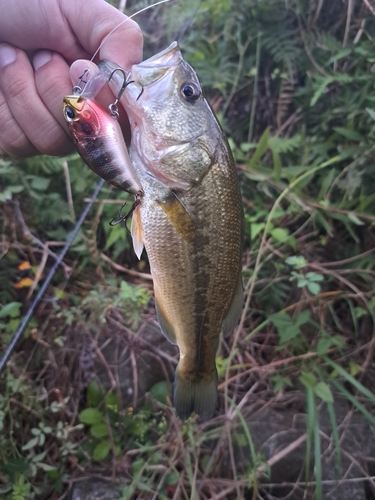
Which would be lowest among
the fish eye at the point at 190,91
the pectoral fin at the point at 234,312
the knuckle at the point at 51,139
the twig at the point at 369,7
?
the pectoral fin at the point at 234,312

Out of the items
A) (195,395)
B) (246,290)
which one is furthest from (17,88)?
(246,290)

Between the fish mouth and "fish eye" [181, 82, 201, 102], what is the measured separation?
6 centimetres

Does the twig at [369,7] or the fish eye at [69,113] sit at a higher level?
the fish eye at [69,113]

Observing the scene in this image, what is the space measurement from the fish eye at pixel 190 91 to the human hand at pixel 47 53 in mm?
206

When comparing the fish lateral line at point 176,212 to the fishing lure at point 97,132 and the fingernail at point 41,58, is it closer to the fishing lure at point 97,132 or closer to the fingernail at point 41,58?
the fishing lure at point 97,132

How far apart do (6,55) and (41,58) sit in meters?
0.11

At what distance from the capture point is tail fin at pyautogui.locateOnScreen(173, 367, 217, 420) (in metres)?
1.41

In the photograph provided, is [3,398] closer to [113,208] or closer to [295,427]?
[113,208]

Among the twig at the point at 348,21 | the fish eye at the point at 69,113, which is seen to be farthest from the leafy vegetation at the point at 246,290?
the fish eye at the point at 69,113

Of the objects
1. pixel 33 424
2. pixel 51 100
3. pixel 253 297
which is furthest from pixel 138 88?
pixel 33 424

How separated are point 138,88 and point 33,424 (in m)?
1.72

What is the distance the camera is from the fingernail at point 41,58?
139 cm

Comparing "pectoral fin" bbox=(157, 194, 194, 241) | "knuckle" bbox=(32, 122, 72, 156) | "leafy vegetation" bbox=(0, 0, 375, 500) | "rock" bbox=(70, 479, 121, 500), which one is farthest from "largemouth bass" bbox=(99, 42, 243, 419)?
"rock" bbox=(70, 479, 121, 500)

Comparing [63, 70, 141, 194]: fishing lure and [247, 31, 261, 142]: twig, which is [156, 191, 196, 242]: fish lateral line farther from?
[247, 31, 261, 142]: twig
